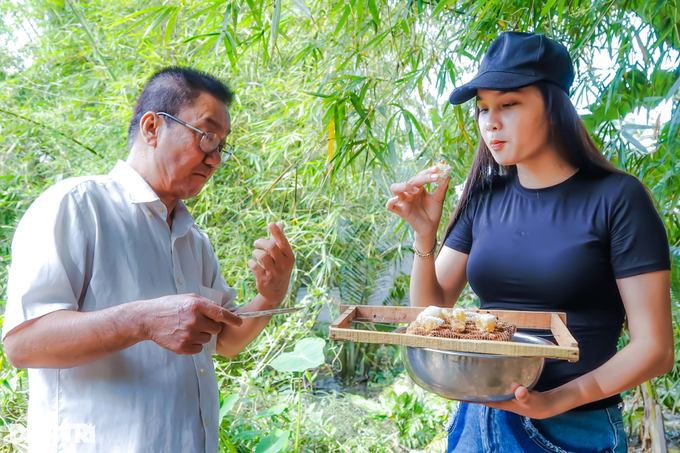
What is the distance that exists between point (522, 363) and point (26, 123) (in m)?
3.36

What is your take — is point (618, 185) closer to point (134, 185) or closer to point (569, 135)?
point (569, 135)

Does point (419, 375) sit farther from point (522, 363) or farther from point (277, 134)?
point (277, 134)

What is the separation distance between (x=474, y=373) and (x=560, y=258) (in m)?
0.32

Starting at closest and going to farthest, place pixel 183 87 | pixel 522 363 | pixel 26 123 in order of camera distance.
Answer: pixel 522 363, pixel 183 87, pixel 26 123

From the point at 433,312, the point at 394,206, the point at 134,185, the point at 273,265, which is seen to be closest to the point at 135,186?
the point at 134,185

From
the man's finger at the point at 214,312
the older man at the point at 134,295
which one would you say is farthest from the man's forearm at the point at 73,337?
the man's finger at the point at 214,312

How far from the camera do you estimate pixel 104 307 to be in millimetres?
955

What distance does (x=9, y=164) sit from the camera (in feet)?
10.4

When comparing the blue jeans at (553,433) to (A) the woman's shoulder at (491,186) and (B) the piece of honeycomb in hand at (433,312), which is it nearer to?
(B) the piece of honeycomb in hand at (433,312)

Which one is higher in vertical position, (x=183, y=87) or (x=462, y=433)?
(x=183, y=87)

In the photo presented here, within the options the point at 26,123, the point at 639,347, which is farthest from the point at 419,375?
the point at 26,123

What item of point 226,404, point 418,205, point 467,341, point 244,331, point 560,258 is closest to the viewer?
point 467,341

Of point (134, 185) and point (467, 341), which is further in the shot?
point (134, 185)

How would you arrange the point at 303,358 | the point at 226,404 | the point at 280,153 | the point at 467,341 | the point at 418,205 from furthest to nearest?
1. the point at 280,153
2. the point at 303,358
3. the point at 226,404
4. the point at 418,205
5. the point at 467,341
